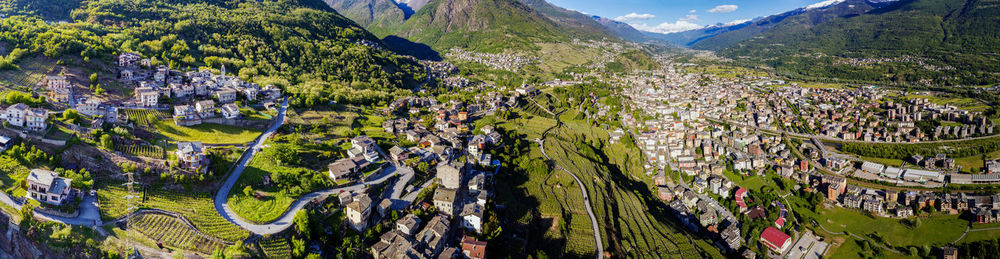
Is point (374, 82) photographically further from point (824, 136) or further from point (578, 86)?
point (824, 136)

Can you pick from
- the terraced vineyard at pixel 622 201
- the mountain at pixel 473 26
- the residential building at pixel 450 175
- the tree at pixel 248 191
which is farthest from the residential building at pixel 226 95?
the mountain at pixel 473 26

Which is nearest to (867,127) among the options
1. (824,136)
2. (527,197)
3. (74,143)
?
(824,136)

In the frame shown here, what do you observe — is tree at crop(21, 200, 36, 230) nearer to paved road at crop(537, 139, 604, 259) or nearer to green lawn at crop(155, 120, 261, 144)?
green lawn at crop(155, 120, 261, 144)

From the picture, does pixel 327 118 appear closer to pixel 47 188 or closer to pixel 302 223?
pixel 302 223

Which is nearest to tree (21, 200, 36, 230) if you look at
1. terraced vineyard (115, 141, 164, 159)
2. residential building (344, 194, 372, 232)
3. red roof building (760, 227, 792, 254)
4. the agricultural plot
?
terraced vineyard (115, 141, 164, 159)

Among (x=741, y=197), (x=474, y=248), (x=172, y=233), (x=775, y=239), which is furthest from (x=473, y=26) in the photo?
(x=172, y=233)

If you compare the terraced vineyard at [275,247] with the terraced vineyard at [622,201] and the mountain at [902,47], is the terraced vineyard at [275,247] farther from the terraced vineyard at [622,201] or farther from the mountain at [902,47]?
the mountain at [902,47]

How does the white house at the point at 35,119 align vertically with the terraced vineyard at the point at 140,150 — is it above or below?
above
